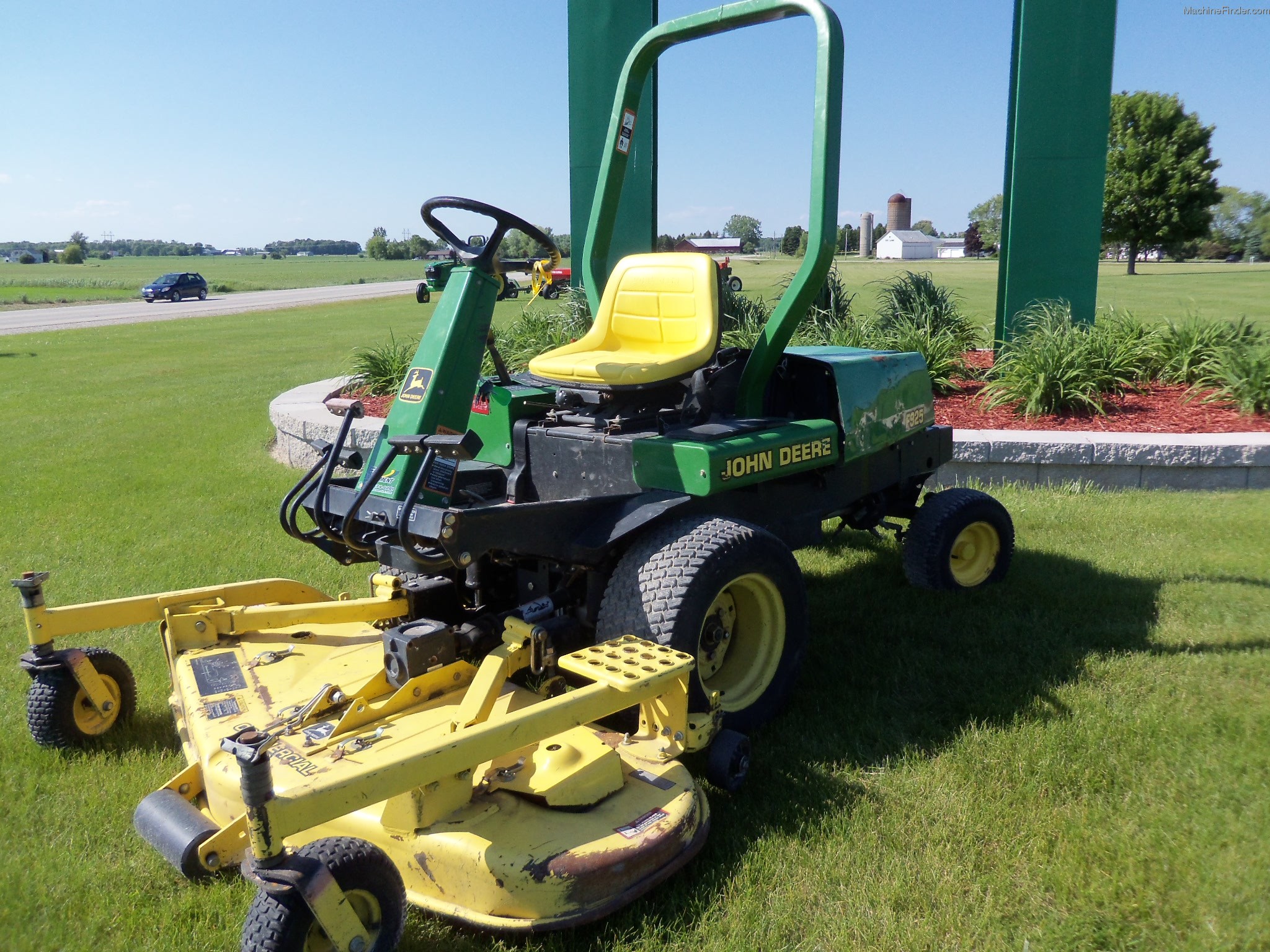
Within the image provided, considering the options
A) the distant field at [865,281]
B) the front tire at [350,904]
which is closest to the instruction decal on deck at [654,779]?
the front tire at [350,904]

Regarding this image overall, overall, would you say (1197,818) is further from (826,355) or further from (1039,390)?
(1039,390)

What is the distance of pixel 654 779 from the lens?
2.61 meters

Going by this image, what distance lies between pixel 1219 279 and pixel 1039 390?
30.2 meters

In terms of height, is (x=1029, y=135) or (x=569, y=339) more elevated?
(x=1029, y=135)

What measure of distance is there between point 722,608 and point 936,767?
0.82 m

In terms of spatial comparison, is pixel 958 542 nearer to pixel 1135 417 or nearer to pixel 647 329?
pixel 647 329

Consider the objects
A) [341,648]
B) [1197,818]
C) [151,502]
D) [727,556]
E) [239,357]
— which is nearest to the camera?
[1197,818]

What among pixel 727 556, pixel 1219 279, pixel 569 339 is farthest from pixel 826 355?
pixel 1219 279

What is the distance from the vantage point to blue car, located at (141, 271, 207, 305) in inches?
1394

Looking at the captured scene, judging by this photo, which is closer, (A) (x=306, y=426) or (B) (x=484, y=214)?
(B) (x=484, y=214)

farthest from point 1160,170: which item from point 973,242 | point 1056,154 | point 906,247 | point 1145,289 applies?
point 906,247

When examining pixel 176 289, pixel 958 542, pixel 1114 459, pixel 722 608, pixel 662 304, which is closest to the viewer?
pixel 722 608

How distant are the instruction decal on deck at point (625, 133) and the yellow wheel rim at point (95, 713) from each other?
111 inches

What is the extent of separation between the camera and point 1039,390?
22.2 feet
